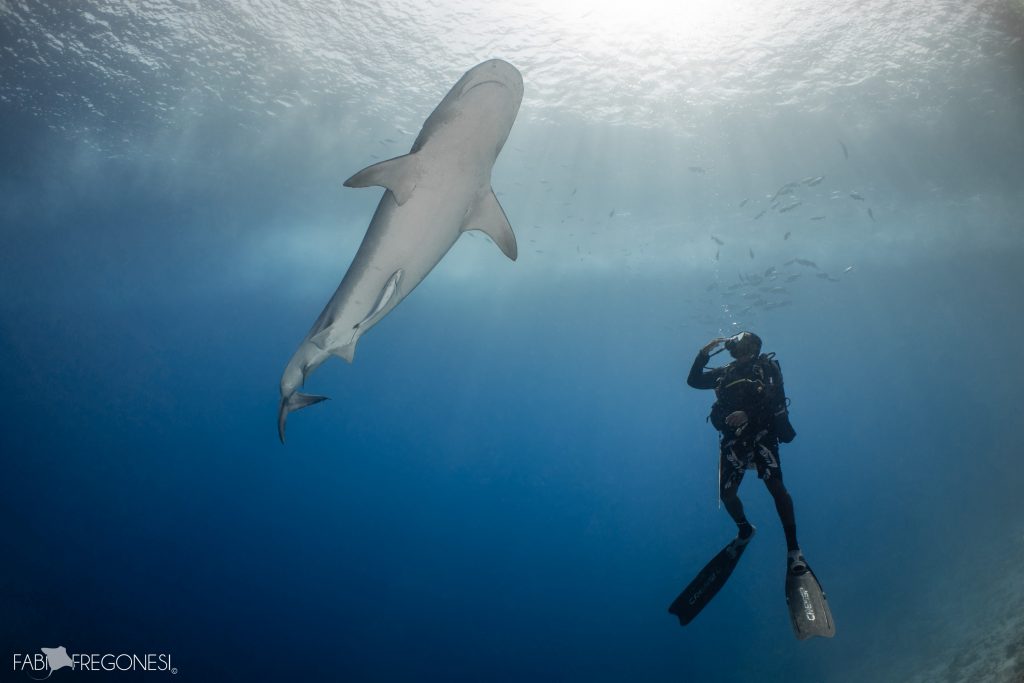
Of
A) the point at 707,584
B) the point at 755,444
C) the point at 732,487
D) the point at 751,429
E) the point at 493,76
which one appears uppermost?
the point at 493,76

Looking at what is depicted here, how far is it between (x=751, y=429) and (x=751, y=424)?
67 millimetres

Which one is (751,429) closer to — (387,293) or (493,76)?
(387,293)

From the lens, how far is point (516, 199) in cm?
2086

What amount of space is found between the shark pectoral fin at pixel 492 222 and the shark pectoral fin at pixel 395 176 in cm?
82

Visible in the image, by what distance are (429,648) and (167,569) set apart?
972 inches

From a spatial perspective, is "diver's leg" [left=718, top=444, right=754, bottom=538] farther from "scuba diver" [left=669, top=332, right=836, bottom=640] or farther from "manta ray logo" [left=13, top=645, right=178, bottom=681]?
"manta ray logo" [left=13, top=645, right=178, bottom=681]

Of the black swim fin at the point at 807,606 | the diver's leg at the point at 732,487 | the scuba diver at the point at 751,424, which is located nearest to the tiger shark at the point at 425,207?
the scuba diver at the point at 751,424

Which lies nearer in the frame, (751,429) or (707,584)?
(751,429)

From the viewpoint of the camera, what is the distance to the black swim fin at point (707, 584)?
602 cm

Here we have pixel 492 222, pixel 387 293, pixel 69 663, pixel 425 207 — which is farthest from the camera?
pixel 69 663

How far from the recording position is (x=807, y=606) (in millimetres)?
4941

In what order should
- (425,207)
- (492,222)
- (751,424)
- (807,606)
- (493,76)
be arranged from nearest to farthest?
(493,76), (425,207), (807,606), (492,222), (751,424)

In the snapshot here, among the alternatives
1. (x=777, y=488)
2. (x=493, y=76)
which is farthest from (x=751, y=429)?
(x=493, y=76)

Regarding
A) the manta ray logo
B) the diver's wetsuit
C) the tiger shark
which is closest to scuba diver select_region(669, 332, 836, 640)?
the diver's wetsuit
